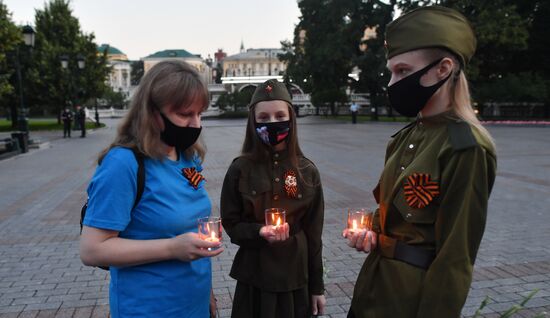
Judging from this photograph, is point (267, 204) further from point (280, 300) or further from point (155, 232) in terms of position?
point (155, 232)

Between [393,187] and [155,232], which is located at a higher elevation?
[393,187]

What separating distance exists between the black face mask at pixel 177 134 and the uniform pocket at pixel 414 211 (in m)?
0.98

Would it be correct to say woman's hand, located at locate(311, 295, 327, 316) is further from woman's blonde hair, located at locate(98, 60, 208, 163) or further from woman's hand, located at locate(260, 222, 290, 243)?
woman's blonde hair, located at locate(98, 60, 208, 163)

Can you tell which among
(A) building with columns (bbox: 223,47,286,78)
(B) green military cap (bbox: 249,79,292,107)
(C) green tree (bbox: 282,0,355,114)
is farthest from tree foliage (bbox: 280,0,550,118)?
(A) building with columns (bbox: 223,47,286,78)

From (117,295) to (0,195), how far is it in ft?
30.2

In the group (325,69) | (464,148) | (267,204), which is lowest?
(267,204)

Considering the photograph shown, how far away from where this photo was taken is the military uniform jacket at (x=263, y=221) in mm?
2555

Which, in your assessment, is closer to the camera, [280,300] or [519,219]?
[280,300]

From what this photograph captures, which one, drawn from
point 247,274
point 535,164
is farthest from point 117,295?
point 535,164

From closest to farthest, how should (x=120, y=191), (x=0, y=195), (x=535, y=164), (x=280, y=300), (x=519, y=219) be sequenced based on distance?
1. (x=120, y=191)
2. (x=280, y=300)
3. (x=519, y=219)
4. (x=0, y=195)
5. (x=535, y=164)

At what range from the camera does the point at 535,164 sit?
12391 millimetres

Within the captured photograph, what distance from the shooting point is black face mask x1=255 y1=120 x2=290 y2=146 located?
2682 mm

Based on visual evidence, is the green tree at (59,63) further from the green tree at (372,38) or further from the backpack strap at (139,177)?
the backpack strap at (139,177)

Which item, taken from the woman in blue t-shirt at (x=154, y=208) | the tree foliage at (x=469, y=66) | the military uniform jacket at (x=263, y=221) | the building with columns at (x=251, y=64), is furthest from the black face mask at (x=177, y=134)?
the building with columns at (x=251, y=64)
